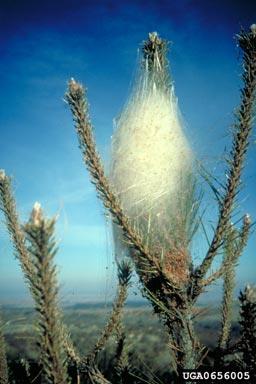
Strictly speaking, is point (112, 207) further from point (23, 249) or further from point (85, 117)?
point (23, 249)

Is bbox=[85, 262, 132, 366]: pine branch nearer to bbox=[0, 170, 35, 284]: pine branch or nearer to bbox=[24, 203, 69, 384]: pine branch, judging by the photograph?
bbox=[0, 170, 35, 284]: pine branch

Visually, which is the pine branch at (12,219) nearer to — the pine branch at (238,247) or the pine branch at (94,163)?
the pine branch at (94,163)

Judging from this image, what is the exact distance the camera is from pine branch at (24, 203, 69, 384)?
5.23 ft

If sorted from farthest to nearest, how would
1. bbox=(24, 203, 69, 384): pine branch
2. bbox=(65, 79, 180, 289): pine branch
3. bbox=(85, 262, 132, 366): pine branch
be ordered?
bbox=(85, 262, 132, 366): pine branch, bbox=(65, 79, 180, 289): pine branch, bbox=(24, 203, 69, 384): pine branch

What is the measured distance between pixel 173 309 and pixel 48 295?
148 centimetres

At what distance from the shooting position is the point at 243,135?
263 cm

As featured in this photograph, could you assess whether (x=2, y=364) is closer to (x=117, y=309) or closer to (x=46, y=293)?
(x=117, y=309)

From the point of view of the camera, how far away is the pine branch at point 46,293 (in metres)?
1.59

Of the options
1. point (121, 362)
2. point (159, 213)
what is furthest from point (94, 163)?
point (121, 362)

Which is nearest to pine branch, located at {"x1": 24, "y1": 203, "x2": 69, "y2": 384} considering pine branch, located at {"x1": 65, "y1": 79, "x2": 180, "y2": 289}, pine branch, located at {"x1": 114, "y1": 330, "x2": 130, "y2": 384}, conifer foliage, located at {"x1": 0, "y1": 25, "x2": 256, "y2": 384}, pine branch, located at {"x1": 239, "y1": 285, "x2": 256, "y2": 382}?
conifer foliage, located at {"x1": 0, "y1": 25, "x2": 256, "y2": 384}

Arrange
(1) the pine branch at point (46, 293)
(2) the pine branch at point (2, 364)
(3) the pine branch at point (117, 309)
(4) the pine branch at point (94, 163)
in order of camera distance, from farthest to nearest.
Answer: (3) the pine branch at point (117, 309) < (2) the pine branch at point (2, 364) < (4) the pine branch at point (94, 163) < (1) the pine branch at point (46, 293)

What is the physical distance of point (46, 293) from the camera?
1.67 metres

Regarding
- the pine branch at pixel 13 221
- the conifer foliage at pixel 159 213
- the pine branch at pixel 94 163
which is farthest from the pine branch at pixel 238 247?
the pine branch at pixel 13 221

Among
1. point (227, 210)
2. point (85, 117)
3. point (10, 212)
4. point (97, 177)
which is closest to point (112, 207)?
point (97, 177)
